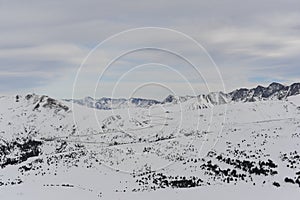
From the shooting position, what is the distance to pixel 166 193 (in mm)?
44562

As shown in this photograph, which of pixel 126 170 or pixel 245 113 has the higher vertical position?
pixel 245 113

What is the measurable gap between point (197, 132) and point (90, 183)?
5560 cm

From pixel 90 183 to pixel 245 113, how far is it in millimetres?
Answer: 114841

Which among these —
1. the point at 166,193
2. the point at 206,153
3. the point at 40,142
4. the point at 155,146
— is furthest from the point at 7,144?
the point at 166,193

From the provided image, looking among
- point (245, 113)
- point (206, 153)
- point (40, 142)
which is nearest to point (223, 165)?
point (206, 153)

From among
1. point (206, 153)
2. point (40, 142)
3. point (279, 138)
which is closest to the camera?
point (206, 153)

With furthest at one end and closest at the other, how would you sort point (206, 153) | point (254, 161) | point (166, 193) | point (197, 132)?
point (197, 132) → point (206, 153) → point (254, 161) → point (166, 193)

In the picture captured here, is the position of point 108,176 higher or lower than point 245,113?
lower

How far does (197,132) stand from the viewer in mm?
111500

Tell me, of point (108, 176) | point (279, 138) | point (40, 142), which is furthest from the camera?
point (40, 142)

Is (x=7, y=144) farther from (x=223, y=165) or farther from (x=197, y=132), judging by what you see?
(x=223, y=165)

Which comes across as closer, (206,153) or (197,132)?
(206,153)

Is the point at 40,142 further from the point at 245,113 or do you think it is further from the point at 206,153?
the point at 206,153

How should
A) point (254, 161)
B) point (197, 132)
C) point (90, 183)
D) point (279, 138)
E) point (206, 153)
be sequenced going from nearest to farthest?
1. point (90, 183)
2. point (254, 161)
3. point (206, 153)
4. point (279, 138)
5. point (197, 132)
